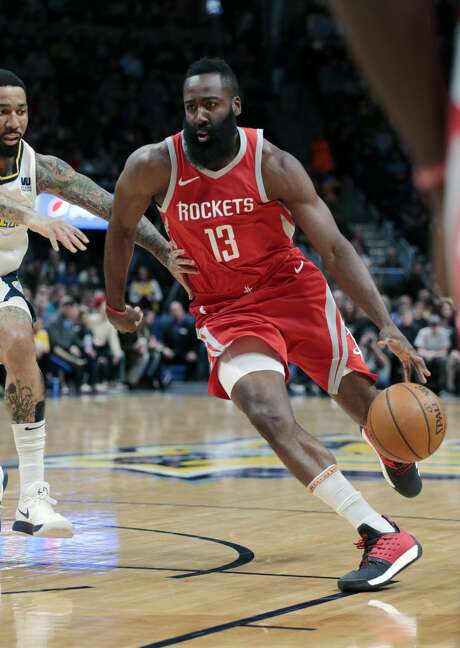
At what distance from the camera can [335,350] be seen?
4.80m

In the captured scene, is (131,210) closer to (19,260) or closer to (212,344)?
(212,344)

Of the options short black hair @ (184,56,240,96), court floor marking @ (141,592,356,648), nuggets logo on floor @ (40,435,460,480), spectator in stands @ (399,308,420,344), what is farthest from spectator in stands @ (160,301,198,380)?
court floor marking @ (141,592,356,648)

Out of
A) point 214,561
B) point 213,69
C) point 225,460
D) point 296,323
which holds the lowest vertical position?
point 225,460

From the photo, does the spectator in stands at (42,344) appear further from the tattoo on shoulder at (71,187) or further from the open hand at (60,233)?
the open hand at (60,233)

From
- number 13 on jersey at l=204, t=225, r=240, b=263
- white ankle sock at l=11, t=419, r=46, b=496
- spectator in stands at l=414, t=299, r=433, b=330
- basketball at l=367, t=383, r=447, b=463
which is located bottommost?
spectator in stands at l=414, t=299, r=433, b=330

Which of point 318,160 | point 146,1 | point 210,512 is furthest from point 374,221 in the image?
point 210,512

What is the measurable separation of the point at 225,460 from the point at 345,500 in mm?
4456

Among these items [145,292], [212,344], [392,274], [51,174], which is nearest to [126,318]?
[212,344]

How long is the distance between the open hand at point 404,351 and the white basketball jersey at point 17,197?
1.83 meters

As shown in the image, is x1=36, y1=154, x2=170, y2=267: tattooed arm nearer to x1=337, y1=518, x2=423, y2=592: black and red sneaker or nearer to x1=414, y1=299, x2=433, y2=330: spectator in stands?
x1=337, y1=518, x2=423, y2=592: black and red sneaker

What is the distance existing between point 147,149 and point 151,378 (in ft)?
46.7

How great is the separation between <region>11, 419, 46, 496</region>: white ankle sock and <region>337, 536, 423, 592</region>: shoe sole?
1.52 m

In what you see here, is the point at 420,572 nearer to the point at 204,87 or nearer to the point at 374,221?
the point at 204,87

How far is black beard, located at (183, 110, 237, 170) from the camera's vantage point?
4.64 meters
